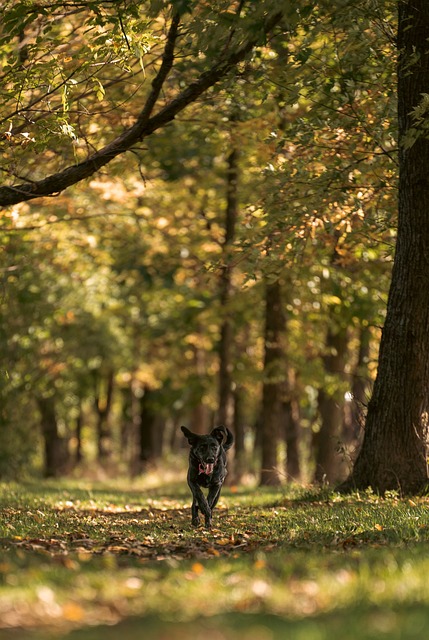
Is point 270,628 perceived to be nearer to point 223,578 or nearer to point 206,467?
point 223,578

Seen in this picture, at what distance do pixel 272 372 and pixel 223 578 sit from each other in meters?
16.7

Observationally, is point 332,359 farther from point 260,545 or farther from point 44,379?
point 260,545

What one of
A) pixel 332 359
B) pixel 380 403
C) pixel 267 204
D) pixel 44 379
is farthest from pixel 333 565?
pixel 44 379

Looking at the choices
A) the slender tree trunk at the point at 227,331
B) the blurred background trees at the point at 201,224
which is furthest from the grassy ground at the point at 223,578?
the slender tree trunk at the point at 227,331

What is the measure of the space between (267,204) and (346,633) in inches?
387

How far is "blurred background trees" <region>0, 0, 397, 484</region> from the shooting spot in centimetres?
1243

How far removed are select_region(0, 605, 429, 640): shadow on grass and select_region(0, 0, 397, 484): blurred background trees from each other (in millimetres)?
5717

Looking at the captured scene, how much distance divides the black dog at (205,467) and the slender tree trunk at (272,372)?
443 inches

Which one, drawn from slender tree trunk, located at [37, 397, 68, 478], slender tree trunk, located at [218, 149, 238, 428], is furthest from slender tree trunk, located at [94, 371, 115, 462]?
slender tree trunk, located at [218, 149, 238, 428]

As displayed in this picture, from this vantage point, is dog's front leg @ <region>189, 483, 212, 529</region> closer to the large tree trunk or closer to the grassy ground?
the grassy ground

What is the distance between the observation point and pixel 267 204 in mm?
14164

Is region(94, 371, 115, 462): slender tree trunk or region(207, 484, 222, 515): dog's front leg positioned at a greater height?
region(94, 371, 115, 462): slender tree trunk

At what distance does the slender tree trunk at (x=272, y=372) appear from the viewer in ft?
75.7

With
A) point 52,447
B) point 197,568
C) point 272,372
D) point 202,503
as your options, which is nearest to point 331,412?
point 272,372
